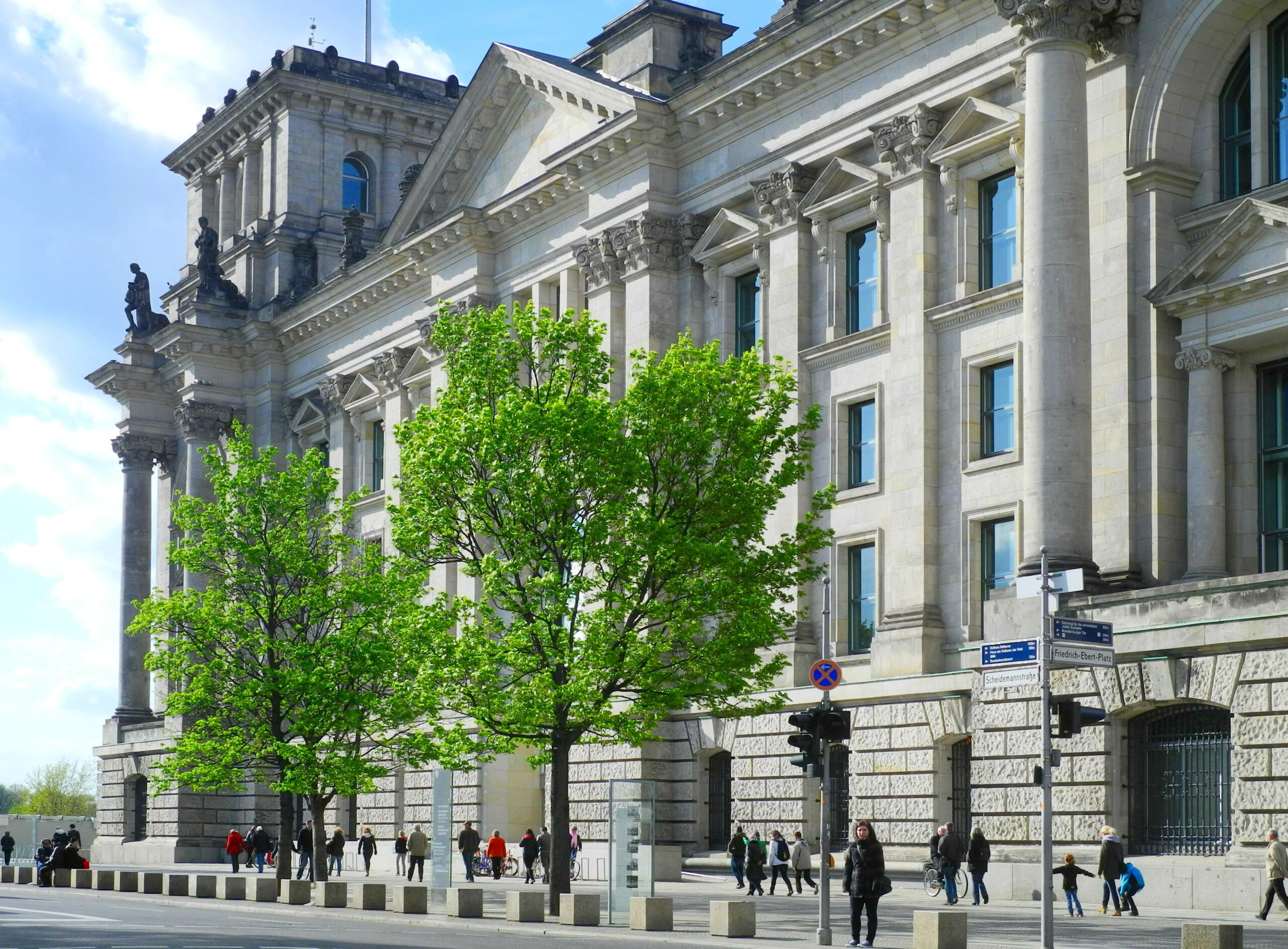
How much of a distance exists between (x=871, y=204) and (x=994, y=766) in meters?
14.0

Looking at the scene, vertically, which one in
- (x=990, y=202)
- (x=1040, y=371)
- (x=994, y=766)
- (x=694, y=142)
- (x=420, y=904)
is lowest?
(x=420, y=904)

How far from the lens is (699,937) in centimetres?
2642

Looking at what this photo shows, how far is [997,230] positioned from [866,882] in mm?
18337

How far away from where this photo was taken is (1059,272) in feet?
112

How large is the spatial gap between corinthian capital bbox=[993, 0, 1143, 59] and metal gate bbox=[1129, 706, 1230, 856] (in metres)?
12.7

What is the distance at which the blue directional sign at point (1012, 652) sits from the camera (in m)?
22.8

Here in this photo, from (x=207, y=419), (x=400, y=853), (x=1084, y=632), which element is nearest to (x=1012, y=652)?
(x=1084, y=632)

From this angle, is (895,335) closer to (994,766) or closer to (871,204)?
(871,204)

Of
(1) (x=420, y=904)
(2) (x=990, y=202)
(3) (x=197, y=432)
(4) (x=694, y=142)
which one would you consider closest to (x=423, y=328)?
(4) (x=694, y=142)

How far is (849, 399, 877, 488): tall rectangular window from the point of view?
42.0 meters

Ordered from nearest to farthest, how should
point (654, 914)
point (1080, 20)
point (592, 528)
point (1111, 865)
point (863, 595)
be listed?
point (654, 914), point (1111, 865), point (592, 528), point (1080, 20), point (863, 595)

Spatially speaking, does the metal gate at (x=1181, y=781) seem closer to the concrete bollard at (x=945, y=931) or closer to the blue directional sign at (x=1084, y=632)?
the blue directional sign at (x=1084, y=632)

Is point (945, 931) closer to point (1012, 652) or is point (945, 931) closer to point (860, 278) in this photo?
point (1012, 652)

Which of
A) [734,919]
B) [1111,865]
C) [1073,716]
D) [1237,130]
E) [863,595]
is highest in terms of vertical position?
[1237,130]
